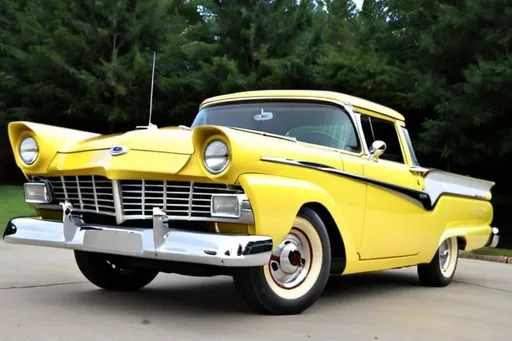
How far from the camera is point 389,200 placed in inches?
227

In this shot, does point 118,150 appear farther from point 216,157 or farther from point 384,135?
point 384,135

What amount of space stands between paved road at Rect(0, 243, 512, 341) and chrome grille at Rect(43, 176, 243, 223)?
0.74m

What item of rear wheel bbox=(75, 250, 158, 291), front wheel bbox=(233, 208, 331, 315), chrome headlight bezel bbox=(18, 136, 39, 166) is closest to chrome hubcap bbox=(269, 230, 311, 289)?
front wheel bbox=(233, 208, 331, 315)

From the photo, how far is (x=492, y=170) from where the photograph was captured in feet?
66.9

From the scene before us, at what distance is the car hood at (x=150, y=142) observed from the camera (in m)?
4.52

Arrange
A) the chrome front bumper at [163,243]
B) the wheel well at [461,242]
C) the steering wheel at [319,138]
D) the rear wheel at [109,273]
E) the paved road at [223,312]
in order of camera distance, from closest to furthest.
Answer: the chrome front bumper at [163,243] → the paved road at [223,312] → the steering wheel at [319,138] → the rear wheel at [109,273] → the wheel well at [461,242]

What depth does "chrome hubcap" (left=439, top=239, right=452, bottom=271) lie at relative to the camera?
7.02m

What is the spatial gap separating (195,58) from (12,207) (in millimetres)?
9641

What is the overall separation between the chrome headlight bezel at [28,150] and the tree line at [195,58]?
41.3 ft

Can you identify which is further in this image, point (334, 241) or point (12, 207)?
point (12, 207)

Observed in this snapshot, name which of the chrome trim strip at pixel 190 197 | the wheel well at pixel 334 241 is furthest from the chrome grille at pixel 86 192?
the wheel well at pixel 334 241

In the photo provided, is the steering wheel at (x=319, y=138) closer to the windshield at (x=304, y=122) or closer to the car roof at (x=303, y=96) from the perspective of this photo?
the windshield at (x=304, y=122)

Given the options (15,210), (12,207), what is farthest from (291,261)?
(12,207)

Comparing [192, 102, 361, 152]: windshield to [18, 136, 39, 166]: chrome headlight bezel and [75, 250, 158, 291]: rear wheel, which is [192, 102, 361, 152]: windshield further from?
[18, 136, 39, 166]: chrome headlight bezel
